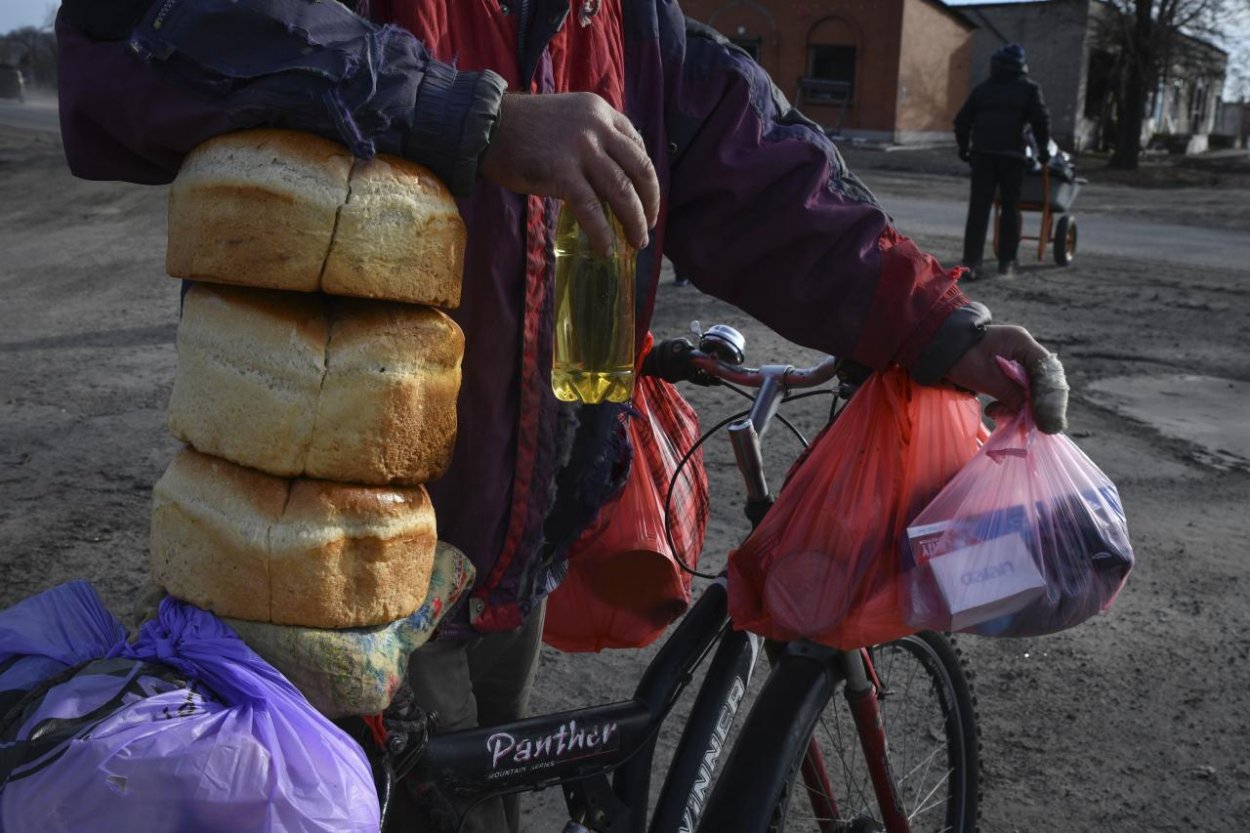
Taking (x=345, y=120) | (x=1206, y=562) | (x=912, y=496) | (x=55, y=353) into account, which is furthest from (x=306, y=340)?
(x=55, y=353)

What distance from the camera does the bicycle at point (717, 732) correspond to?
1876 millimetres

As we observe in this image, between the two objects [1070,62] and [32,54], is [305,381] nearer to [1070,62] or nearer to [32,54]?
[1070,62]

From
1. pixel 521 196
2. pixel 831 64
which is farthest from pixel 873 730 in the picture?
pixel 831 64

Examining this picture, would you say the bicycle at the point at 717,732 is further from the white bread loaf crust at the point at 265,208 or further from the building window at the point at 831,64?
A: the building window at the point at 831,64

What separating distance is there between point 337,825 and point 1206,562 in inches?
167

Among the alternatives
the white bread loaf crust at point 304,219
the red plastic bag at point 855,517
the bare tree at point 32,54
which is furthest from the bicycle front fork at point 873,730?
the bare tree at point 32,54

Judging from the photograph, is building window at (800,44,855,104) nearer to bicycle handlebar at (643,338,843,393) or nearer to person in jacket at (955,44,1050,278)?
Answer: person in jacket at (955,44,1050,278)

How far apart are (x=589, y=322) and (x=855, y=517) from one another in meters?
0.52

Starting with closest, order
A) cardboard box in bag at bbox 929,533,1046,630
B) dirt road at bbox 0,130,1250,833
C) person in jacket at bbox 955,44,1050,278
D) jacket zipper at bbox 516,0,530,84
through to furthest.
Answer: jacket zipper at bbox 516,0,530,84
cardboard box in bag at bbox 929,533,1046,630
dirt road at bbox 0,130,1250,833
person in jacket at bbox 955,44,1050,278

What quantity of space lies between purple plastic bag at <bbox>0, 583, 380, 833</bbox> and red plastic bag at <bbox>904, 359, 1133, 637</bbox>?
934mm

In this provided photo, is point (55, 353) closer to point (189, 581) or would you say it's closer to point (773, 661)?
point (773, 661)

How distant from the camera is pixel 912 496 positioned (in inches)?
75.3

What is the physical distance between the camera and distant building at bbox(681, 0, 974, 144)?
3756 cm

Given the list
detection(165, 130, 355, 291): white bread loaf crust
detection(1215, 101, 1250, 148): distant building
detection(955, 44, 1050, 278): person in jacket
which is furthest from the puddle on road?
detection(1215, 101, 1250, 148): distant building
